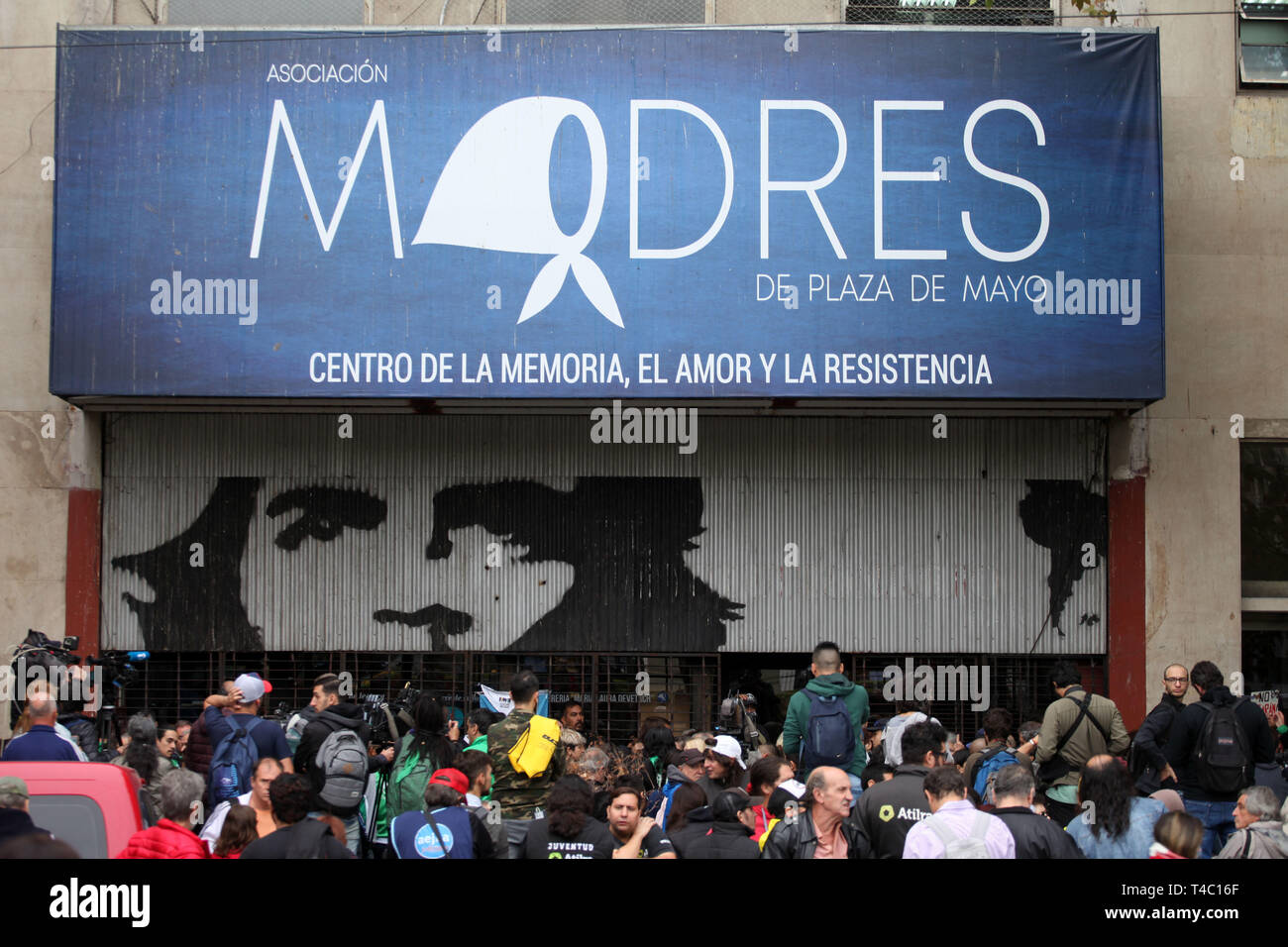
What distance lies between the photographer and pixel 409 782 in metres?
8.38

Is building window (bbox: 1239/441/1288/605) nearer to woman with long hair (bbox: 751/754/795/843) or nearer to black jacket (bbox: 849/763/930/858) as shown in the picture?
woman with long hair (bbox: 751/754/795/843)

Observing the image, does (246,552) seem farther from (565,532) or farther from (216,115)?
(216,115)

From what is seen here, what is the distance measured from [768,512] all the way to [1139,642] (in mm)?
4876

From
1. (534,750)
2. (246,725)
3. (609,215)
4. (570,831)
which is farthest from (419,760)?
(609,215)

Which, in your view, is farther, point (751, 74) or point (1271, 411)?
point (1271, 411)

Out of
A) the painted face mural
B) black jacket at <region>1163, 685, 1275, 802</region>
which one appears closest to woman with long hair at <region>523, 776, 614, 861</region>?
black jacket at <region>1163, 685, 1275, 802</region>

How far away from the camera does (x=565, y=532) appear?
15.5m

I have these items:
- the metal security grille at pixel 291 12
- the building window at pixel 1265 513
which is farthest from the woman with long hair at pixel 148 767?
the building window at pixel 1265 513

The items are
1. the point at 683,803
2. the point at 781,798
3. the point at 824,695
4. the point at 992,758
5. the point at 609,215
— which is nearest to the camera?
the point at 683,803

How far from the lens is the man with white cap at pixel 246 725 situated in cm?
897

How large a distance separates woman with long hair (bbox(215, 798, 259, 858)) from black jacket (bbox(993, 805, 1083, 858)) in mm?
3948

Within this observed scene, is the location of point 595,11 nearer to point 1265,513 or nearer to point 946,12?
point 946,12

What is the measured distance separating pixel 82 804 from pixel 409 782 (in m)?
2.55
